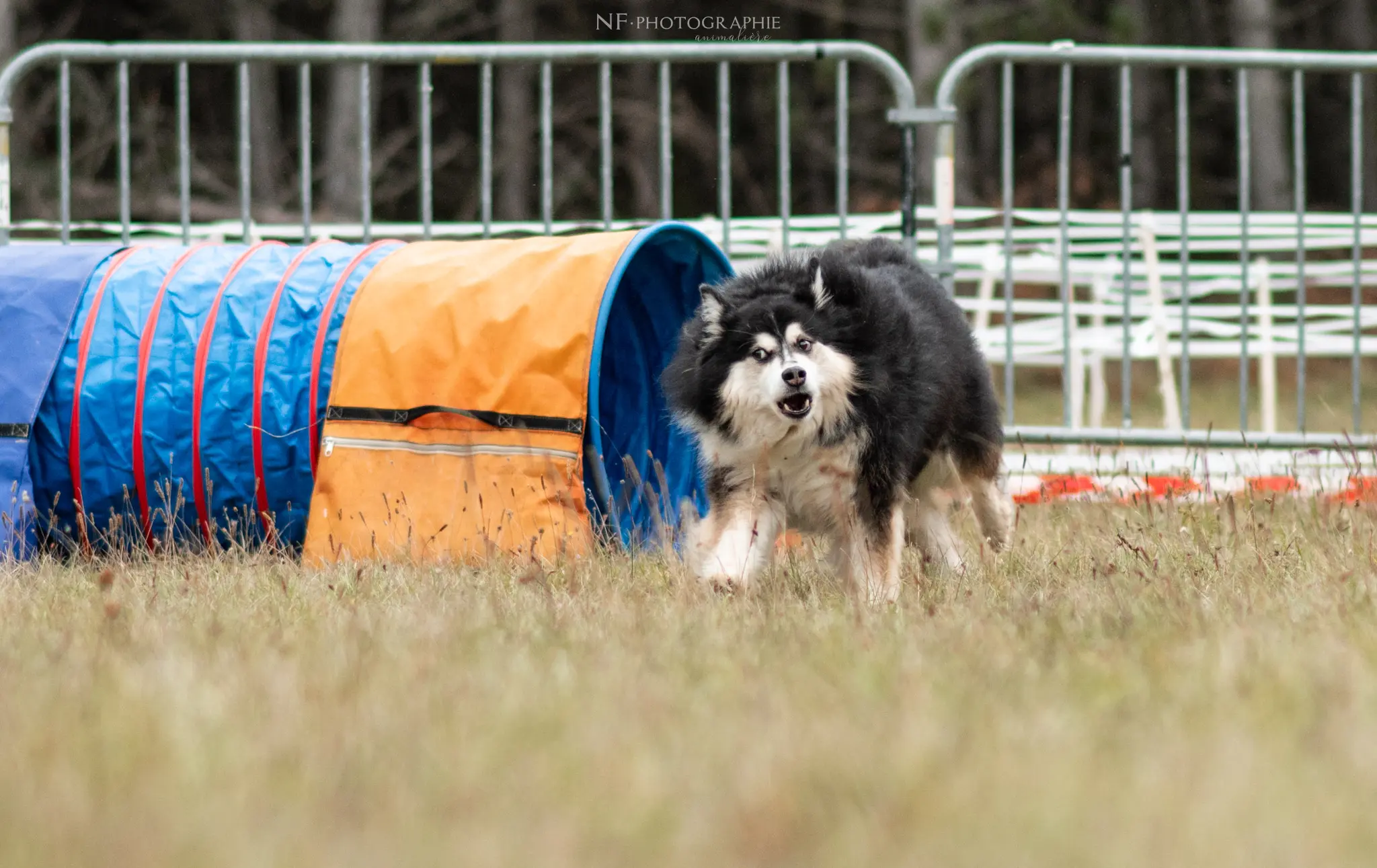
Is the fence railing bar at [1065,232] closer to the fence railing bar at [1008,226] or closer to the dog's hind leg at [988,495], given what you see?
the fence railing bar at [1008,226]

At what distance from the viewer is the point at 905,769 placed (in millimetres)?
2492

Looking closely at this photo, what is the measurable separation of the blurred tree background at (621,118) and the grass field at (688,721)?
16.9m

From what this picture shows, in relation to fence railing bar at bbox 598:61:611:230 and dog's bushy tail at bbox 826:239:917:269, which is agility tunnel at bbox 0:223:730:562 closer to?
dog's bushy tail at bbox 826:239:917:269

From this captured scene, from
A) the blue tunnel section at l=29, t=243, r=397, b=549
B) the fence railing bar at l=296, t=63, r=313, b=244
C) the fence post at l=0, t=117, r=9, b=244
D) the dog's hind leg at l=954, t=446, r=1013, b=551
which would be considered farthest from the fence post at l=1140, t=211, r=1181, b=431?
the fence post at l=0, t=117, r=9, b=244

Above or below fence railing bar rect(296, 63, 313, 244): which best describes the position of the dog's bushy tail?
below

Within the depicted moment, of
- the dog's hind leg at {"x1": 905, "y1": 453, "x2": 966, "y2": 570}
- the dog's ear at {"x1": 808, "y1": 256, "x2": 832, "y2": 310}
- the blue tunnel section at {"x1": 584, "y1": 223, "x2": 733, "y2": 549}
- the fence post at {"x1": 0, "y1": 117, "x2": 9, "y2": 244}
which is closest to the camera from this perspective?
the dog's ear at {"x1": 808, "y1": 256, "x2": 832, "y2": 310}

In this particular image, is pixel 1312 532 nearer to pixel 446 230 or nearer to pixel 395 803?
pixel 395 803

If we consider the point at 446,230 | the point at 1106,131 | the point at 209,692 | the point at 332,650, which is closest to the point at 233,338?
the point at 332,650

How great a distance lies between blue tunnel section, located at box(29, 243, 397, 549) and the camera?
525 cm

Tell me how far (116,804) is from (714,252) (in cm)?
364

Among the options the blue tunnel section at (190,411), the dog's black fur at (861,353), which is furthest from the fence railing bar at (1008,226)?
the blue tunnel section at (190,411)

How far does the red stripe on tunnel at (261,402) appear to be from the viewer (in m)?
5.23

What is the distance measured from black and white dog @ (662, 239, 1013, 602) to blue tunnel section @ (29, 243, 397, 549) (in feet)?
4.40

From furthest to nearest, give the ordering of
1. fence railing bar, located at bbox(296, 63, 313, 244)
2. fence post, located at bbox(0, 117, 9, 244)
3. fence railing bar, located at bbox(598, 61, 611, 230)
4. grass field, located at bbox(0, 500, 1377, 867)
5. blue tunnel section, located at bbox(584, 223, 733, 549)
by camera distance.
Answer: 1. fence railing bar, located at bbox(296, 63, 313, 244)
2. fence post, located at bbox(0, 117, 9, 244)
3. fence railing bar, located at bbox(598, 61, 611, 230)
4. blue tunnel section, located at bbox(584, 223, 733, 549)
5. grass field, located at bbox(0, 500, 1377, 867)
